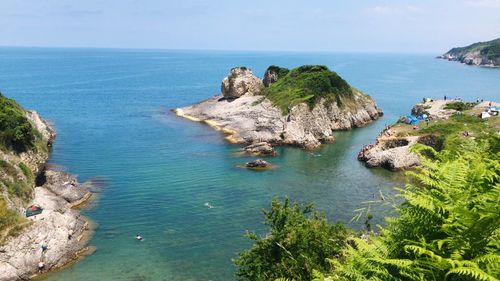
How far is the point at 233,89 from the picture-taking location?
114 metres

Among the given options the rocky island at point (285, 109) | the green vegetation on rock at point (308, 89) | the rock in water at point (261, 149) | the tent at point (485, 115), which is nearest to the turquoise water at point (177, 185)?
the rock in water at point (261, 149)

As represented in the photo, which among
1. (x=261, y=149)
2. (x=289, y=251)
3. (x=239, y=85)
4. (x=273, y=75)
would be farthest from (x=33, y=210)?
(x=273, y=75)

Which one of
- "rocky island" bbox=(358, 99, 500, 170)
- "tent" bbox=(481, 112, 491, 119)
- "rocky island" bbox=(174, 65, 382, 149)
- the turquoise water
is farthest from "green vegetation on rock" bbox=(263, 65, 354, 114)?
"tent" bbox=(481, 112, 491, 119)

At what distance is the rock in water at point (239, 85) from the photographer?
114 m

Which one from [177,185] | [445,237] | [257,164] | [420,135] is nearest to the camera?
[445,237]

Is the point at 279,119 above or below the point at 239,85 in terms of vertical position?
below

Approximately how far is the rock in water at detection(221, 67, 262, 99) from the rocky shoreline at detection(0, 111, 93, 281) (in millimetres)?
62216

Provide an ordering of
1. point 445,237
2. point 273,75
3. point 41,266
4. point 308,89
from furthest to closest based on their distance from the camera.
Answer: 1. point 273,75
2. point 308,89
3. point 41,266
4. point 445,237

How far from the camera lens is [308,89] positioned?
101 metres

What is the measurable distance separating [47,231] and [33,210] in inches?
350

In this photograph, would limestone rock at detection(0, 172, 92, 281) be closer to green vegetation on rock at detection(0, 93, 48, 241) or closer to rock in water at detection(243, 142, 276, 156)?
green vegetation on rock at detection(0, 93, 48, 241)

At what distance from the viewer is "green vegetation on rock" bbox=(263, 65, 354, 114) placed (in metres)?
97.4

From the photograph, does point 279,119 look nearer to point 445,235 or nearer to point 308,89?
point 308,89

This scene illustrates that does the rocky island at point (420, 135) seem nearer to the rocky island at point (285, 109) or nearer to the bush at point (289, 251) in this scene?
the rocky island at point (285, 109)
